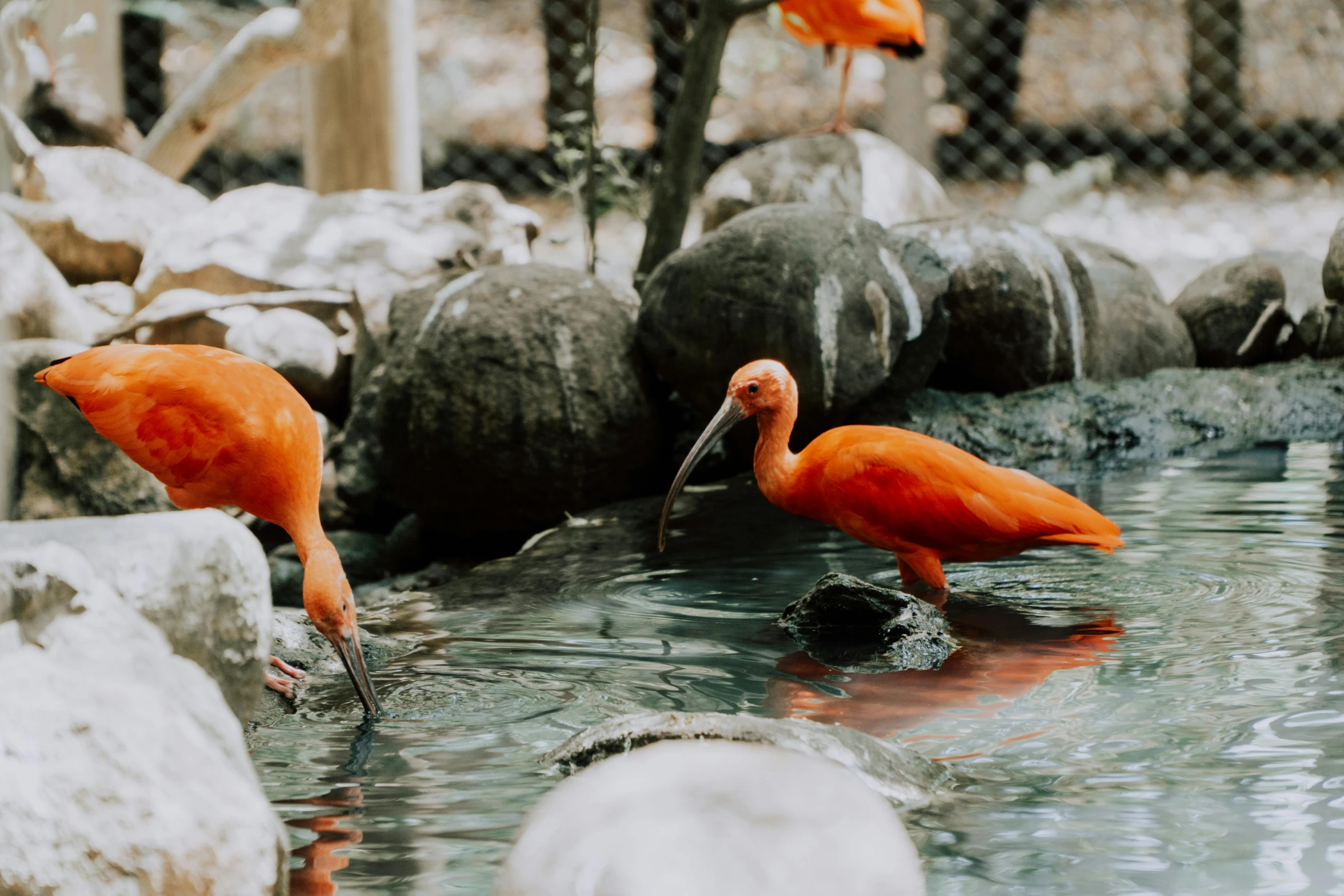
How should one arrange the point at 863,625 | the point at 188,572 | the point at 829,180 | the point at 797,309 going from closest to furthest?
the point at 188,572
the point at 863,625
the point at 797,309
the point at 829,180

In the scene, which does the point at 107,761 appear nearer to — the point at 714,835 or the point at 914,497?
the point at 714,835

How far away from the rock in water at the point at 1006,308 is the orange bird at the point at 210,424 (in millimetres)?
3551

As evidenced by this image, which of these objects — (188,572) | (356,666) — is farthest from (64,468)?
(188,572)

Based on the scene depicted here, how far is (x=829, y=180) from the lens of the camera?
7629mm

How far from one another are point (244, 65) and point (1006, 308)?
4.23 m

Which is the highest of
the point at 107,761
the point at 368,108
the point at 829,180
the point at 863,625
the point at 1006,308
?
the point at 368,108

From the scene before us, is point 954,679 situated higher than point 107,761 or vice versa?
point 107,761

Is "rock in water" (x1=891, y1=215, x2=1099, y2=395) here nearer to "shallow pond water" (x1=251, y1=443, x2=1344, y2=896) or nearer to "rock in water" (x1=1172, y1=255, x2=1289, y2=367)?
"rock in water" (x1=1172, y1=255, x2=1289, y2=367)

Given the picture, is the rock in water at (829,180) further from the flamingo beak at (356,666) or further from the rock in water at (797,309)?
the flamingo beak at (356,666)

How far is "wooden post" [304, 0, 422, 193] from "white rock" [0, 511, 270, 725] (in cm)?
591

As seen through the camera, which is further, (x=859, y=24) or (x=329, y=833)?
(x=859, y=24)

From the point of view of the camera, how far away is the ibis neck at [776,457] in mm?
4031

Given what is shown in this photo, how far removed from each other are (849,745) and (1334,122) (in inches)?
466

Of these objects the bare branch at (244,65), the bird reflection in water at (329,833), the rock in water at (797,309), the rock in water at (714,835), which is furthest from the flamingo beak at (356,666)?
the bare branch at (244,65)
